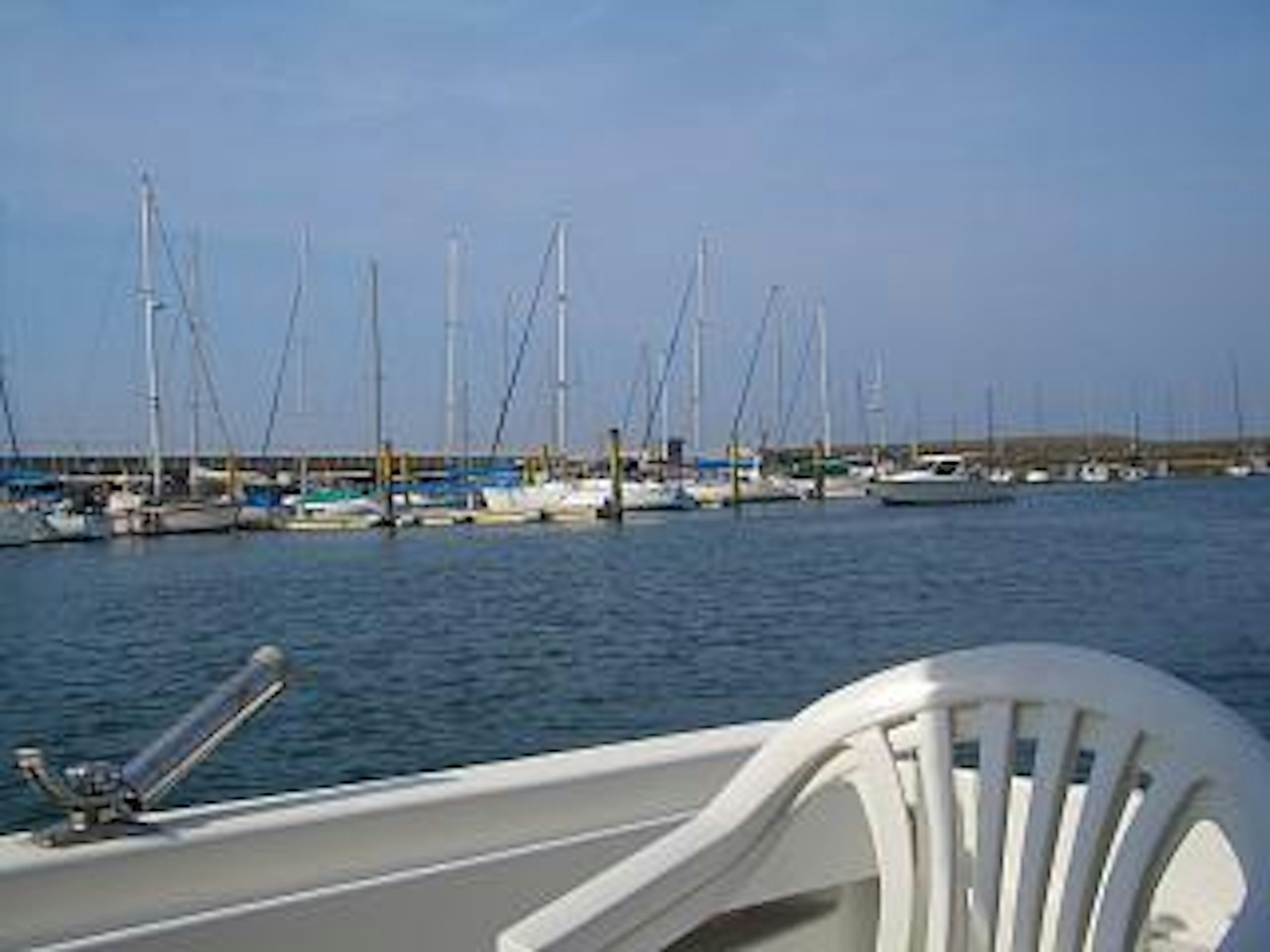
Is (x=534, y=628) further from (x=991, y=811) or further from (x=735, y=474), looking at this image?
(x=735, y=474)

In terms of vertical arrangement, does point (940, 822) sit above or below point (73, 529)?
above

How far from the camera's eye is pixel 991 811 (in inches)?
72.5

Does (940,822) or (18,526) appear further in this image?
(18,526)

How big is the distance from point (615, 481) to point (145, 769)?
5330cm

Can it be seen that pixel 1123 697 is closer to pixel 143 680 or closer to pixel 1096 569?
pixel 143 680

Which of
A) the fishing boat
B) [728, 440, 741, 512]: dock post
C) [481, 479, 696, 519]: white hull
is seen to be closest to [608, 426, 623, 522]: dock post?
[481, 479, 696, 519]: white hull

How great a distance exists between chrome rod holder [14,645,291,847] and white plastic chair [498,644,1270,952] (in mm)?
684

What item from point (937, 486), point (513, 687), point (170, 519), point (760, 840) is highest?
point (760, 840)

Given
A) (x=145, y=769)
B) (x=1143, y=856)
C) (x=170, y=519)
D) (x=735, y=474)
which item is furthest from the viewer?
(x=735, y=474)

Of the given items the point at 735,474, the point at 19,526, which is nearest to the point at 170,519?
the point at 19,526

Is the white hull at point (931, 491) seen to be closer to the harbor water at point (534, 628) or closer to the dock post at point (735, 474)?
the dock post at point (735, 474)

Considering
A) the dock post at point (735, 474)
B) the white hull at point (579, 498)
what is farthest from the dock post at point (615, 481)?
the dock post at point (735, 474)

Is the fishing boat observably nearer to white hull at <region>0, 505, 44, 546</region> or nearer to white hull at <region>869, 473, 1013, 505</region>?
white hull at <region>0, 505, 44, 546</region>

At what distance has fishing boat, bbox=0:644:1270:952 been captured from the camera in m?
1.67
